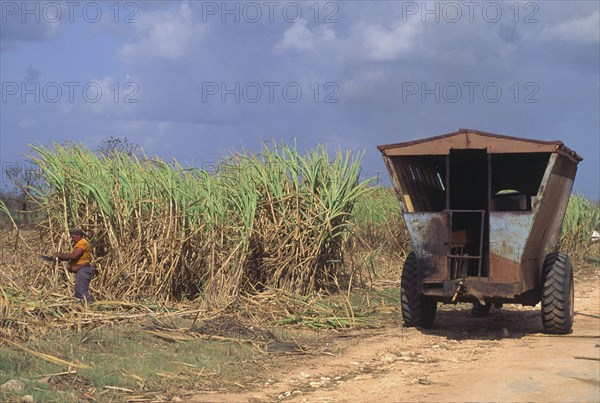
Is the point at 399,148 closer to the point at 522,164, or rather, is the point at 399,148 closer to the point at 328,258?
the point at 522,164

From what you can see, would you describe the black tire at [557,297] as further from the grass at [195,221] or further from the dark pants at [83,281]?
the dark pants at [83,281]

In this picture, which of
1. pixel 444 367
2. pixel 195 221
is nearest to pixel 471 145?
pixel 444 367

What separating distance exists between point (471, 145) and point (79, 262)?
5072mm

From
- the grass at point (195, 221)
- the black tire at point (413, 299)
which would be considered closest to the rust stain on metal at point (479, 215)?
the black tire at point (413, 299)

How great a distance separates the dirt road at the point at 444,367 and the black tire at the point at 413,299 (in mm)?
181

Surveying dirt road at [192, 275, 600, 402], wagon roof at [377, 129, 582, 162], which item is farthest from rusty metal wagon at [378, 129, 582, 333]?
dirt road at [192, 275, 600, 402]

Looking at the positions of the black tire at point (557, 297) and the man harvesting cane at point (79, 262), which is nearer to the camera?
the black tire at point (557, 297)

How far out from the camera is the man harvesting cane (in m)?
9.96

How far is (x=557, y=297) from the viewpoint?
377 inches

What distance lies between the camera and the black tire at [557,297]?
31.4 feet

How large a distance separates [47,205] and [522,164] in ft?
21.8

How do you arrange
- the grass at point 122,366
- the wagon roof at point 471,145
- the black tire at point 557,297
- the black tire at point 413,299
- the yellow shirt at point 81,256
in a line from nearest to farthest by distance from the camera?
the grass at point 122,366 < the wagon roof at point 471,145 < the black tire at point 557,297 < the black tire at point 413,299 < the yellow shirt at point 81,256

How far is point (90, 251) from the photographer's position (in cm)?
1076

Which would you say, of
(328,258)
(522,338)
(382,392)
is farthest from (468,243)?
(382,392)
